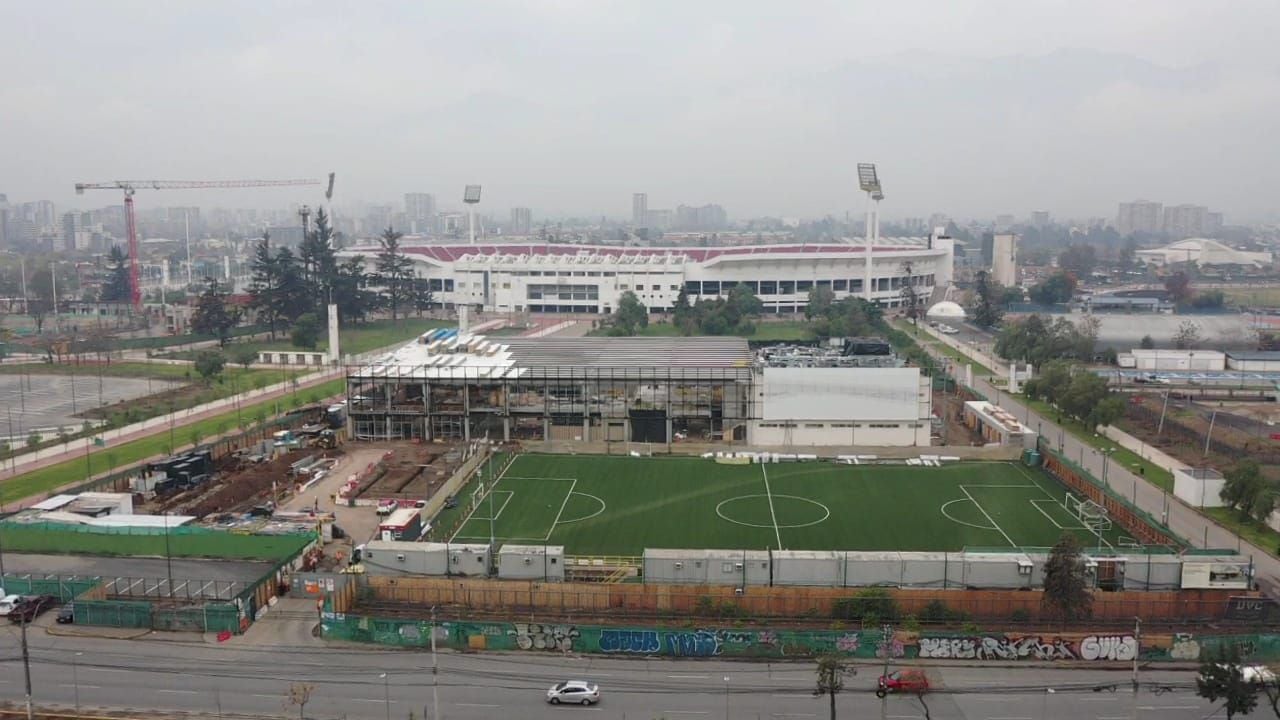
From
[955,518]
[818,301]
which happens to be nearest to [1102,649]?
[955,518]

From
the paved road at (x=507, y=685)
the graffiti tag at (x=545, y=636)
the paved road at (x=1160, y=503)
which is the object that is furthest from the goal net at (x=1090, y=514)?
the graffiti tag at (x=545, y=636)

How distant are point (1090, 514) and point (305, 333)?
40923 mm

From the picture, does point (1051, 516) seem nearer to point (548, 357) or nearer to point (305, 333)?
point (548, 357)

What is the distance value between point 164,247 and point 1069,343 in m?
140

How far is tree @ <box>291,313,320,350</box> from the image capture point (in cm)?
5131

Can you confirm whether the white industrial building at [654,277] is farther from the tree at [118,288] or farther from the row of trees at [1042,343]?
the tree at [118,288]

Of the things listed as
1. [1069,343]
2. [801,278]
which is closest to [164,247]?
[801,278]

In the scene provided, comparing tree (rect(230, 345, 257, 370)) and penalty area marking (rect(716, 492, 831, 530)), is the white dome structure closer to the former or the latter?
tree (rect(230, 345, 257, 370))

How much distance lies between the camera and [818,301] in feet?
203

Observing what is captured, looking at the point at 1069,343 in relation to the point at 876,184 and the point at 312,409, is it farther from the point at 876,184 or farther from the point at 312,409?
the point at 312,409

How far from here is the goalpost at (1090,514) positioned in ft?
71.4

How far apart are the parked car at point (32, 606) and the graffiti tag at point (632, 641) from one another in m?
10.6

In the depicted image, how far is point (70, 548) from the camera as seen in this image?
67.6 feet

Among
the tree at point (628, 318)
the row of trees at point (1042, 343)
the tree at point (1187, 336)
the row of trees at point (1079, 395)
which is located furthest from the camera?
the tree at point (628, 318)
